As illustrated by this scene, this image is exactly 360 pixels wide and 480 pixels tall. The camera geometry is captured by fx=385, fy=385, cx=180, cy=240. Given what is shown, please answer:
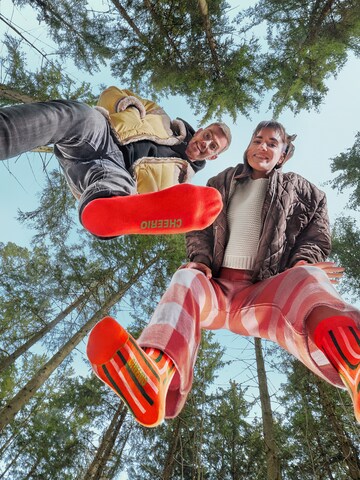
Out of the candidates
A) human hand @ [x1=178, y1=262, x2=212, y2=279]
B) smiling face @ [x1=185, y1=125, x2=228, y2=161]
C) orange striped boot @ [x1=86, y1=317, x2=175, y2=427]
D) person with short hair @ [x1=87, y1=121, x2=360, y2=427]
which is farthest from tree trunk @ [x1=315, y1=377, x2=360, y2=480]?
orange striped boot @ [x1=86, y1=317, x2=175, y2=427]

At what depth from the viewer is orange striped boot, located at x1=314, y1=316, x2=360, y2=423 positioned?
5.45ft

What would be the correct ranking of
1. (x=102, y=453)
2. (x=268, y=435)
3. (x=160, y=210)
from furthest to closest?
(x=102, y=453), (x=268, y=435), (x=160, y=210)

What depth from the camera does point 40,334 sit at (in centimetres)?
872

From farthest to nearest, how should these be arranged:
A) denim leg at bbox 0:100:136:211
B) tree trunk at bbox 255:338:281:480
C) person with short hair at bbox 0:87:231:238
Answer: tree trunk at bbox 255:338:281:480 → person with short hair at bbox 0:87:231:238 → denim leg at bbox 0:100:136:211

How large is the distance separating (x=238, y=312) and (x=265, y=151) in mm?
1305

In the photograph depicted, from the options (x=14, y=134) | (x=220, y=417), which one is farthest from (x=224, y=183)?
(x=220, y=417)

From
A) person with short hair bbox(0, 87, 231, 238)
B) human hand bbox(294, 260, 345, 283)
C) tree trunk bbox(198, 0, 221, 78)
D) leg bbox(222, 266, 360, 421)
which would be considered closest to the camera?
leg bbox(222, 266, 360, 421)

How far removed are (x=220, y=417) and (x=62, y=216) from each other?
7.60 m

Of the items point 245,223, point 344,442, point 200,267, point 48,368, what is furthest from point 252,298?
point 48,368

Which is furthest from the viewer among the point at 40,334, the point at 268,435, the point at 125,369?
the point at 40,334

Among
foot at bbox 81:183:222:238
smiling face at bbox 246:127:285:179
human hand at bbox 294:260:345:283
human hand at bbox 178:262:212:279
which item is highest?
smiling face at bbox 246:127:285:179

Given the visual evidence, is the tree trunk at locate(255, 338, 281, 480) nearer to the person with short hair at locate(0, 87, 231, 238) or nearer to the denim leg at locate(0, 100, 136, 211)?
the person with short hair at locate(0, 87, 231, 238)

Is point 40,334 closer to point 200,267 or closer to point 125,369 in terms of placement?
point 200,267

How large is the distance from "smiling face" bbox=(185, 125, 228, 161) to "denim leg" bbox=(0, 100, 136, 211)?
2.65 ft
